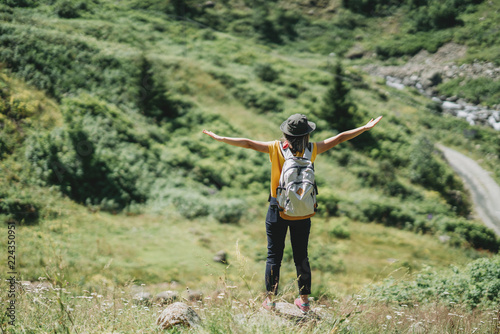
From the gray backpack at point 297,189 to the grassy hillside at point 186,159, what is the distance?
3.57 ft

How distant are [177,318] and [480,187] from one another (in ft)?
75.5

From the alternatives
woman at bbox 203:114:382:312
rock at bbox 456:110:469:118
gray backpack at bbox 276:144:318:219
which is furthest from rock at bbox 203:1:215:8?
gray backpack at bbox 276:144:318:219

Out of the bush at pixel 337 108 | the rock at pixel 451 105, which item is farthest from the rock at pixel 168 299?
the rock at pixel 451 105

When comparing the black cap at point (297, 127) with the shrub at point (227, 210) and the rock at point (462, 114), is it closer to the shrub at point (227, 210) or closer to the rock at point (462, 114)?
the shrub at point (227, 210)

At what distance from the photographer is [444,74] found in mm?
30859

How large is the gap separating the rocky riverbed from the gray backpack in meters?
26.3

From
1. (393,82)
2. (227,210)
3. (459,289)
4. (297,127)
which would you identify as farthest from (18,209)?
(393,82)

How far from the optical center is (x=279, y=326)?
122 inches

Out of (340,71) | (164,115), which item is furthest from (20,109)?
(340,71)

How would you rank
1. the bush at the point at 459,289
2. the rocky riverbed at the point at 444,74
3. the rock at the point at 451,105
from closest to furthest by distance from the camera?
the bush at the point at 459,289 → the rocky riverbed at the point at 444,74 → the rock at the point at 451,105

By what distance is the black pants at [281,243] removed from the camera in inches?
146

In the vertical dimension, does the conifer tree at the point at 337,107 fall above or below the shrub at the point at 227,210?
above

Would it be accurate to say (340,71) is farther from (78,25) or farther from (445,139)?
(78,25)

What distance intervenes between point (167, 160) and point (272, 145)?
13241mm
